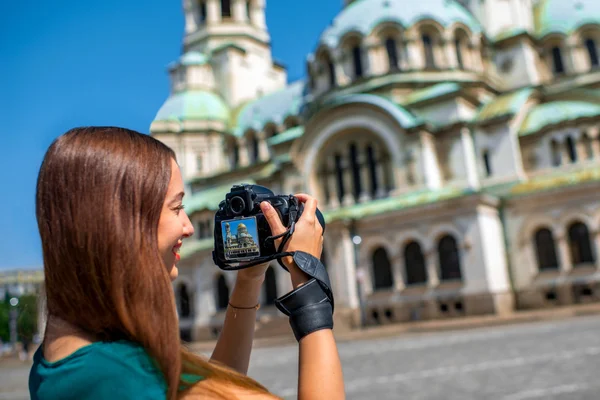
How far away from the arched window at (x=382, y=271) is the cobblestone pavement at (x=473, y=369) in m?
11.5

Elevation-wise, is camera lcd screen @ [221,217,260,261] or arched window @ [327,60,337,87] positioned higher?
arched window @ [327,60,337,87]

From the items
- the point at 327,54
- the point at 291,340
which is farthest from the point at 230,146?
the point at 291,340

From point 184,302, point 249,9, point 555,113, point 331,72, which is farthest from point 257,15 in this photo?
point 184,302

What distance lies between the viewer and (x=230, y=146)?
144 feet

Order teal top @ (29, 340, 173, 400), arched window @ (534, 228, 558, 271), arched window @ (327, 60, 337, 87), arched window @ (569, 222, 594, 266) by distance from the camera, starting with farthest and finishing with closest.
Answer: arched window @ (327, 60, 337, 87), arched window @ (534, 228, 558, 271), arched window @ (569, 222, 594, 266), teal top @ (29, 340, 173, 400)

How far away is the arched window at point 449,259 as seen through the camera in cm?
2560

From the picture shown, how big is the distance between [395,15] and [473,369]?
26.8 meters

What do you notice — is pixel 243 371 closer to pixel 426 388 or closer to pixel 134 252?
pixel 134 252

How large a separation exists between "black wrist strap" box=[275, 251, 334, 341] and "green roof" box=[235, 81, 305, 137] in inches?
1576

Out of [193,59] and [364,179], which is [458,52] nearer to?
[364,179]

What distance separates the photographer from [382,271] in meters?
27.7

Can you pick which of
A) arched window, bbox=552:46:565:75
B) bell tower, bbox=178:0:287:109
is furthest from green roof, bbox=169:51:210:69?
arched window, bbox=552:46:565:75

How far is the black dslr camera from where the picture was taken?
5.47 ft

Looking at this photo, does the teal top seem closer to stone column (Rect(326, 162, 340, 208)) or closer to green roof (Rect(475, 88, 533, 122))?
green roof (Rect(475, 88, 533, 122))
